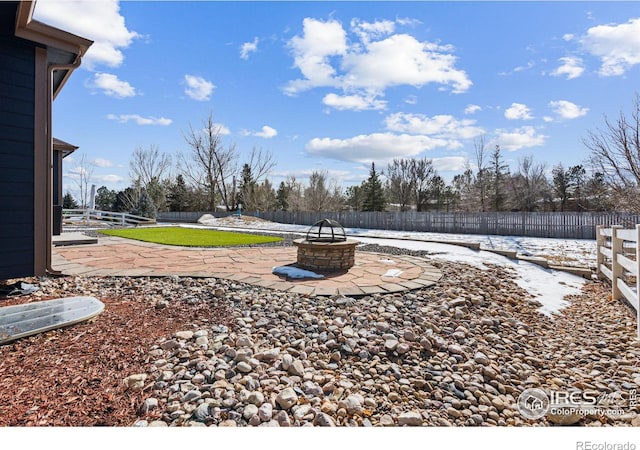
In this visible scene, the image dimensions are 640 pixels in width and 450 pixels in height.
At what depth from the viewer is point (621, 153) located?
7.19 meters

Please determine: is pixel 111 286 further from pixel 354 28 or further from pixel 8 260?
pixel 354 28

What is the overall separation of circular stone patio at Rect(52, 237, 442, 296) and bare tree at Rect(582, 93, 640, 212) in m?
5.75

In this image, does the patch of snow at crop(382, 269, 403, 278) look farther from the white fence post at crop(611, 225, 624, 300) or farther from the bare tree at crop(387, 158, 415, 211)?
the bare tree at crop(387, 158, 415, 211)

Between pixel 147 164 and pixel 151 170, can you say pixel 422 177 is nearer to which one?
pixel 151 170

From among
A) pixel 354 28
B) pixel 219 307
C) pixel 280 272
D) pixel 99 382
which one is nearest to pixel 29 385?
pixel 99 382

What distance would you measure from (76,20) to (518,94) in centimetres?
895

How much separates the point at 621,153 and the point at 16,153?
11.4 m

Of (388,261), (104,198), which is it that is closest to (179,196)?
(104,198)

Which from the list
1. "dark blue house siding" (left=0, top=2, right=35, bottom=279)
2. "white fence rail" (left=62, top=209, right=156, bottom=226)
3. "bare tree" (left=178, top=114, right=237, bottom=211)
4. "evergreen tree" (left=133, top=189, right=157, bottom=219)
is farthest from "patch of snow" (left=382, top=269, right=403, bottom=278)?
"bare tree" (left=178, top=114, right=237, bottom=211)

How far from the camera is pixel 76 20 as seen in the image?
12.2 ft

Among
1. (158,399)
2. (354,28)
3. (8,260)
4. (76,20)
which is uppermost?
(354,28)

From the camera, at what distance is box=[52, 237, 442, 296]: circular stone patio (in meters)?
3.71

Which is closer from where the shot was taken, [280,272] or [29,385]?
[29,385]
